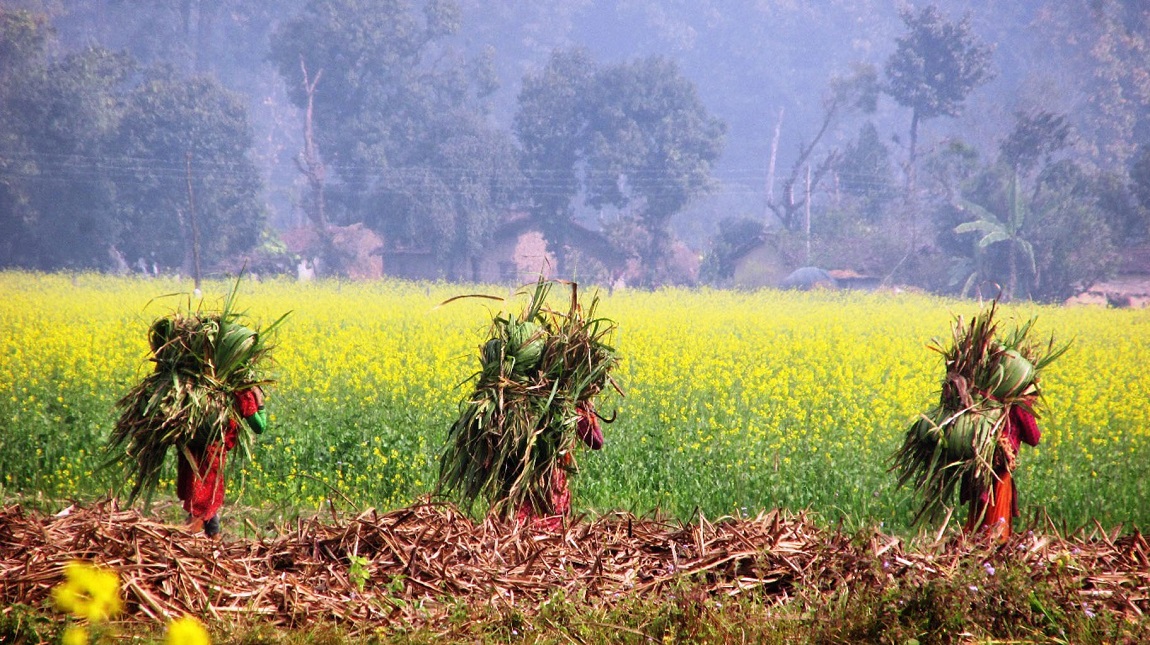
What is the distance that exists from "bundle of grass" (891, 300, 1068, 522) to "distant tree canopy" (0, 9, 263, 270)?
3528 cm

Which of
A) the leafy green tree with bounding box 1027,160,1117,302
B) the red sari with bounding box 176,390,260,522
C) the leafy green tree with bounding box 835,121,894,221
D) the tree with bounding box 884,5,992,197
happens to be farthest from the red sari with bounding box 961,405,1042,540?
the leafy green tree with bounding box 835,121,894,221

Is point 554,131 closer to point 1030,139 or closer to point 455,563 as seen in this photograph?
point 1030,139

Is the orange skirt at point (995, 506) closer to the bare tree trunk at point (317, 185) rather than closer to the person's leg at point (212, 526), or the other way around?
the person's leg at point (212, 526)

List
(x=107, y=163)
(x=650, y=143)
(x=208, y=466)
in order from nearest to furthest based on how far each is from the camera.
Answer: (x=208, y=466)
(x=107, y=163)
(x=650, y=143)

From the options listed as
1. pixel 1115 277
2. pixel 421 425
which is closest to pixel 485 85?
pixel 1115 277

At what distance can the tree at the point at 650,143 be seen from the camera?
137 ft

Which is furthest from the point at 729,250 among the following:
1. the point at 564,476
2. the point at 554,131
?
the point at 564,476

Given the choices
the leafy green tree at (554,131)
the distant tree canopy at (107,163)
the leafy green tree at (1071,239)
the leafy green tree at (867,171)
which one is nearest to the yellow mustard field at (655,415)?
the leafy green tree at (1071,239)

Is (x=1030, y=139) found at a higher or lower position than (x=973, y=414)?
higher

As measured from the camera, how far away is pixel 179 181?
37.4m

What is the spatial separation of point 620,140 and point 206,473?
37.9 m

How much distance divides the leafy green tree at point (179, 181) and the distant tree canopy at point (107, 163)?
4 cm

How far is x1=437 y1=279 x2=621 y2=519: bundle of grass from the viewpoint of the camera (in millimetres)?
4973

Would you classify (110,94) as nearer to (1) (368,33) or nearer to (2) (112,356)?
(1) (368,33)
